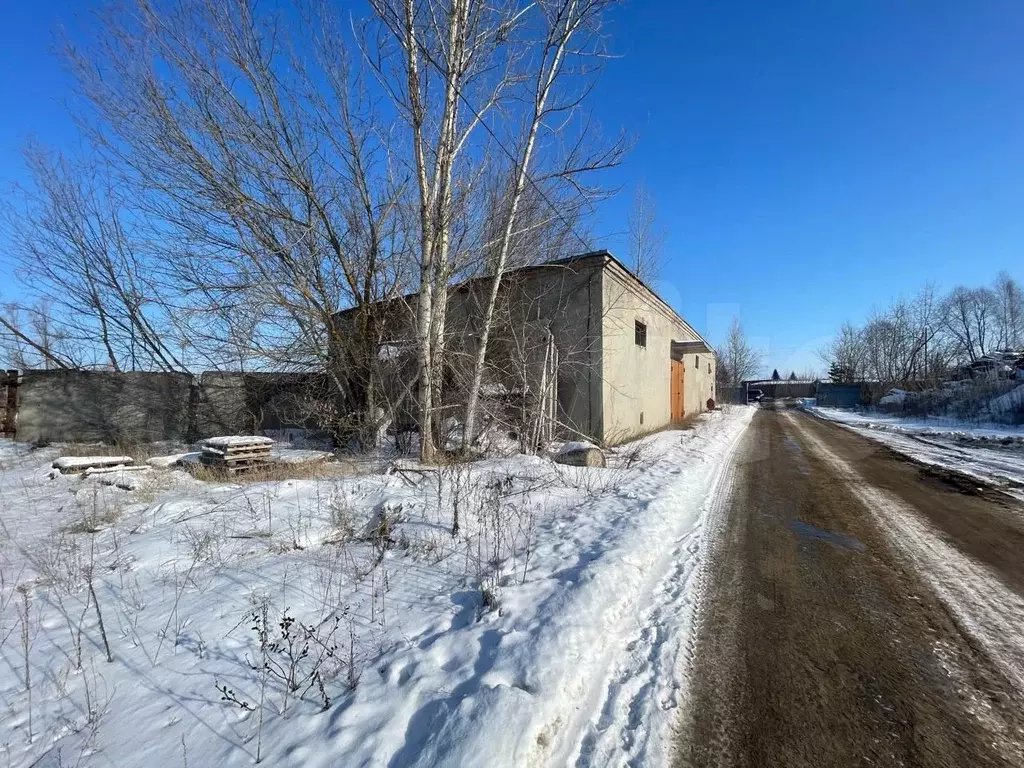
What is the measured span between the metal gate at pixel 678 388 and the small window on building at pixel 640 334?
18.4ft

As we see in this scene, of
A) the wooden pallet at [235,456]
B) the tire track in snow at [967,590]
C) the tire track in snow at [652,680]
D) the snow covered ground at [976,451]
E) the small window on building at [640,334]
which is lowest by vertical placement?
the tire track in snow at [652,680]

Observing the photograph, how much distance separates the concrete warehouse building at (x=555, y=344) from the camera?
30.9ft

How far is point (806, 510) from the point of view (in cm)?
577

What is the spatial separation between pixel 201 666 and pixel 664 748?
252 centimetres

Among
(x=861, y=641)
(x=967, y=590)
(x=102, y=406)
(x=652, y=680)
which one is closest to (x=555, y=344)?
(x=967, y=590)

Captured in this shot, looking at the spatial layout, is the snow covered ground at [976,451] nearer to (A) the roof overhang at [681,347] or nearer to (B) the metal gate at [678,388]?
(B) the metal gate at [678,388]

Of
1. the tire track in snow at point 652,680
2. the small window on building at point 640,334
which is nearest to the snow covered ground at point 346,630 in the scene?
the tire track in snow at point 652,680

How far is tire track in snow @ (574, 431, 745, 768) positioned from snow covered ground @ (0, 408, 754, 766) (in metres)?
0.01

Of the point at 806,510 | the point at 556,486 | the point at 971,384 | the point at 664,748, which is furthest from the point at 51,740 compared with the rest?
the point at 971,384

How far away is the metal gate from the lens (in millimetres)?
19373

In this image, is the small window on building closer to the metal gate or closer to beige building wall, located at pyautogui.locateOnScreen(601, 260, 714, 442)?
beige building wall, located at pyautogui.locateOnScreen(601, 260, 714, 442)

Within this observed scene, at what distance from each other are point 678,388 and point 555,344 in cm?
1144

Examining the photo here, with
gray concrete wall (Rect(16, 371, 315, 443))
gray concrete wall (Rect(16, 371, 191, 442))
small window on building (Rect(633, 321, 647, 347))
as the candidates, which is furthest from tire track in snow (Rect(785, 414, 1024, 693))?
gray concrete wall (Rect(16, 371, 191, 442))

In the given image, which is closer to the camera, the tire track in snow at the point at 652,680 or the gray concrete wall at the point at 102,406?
the tire track in snow at the point at 652,680
